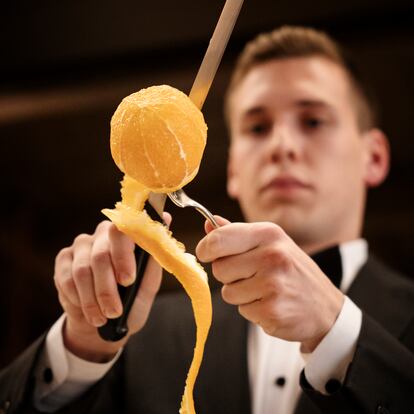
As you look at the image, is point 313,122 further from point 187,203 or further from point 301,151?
point 187,203

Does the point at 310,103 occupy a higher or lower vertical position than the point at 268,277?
higher

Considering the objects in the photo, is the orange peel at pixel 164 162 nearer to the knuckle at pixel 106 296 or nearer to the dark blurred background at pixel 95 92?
the knuckle at pixel 106 296

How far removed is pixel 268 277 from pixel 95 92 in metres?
1.63

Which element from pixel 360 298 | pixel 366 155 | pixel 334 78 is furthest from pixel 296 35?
pixel 360 298

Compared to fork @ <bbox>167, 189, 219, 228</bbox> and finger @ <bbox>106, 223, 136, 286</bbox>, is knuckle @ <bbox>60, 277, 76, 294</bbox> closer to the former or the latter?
finger @ <bbox>106, 223, 136, 286</bbox>

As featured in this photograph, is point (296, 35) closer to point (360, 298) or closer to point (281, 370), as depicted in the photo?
point (360, 298)

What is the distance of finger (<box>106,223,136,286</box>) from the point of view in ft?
2.07

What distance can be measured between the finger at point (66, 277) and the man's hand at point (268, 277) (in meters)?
0.20

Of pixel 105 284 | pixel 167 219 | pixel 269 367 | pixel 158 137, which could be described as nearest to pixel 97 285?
pixel 105 284

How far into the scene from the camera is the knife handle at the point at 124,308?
666 mm

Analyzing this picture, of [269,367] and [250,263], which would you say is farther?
[269,367]

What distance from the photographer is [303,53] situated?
1130 mm

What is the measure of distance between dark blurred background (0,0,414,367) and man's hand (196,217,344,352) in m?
0.61

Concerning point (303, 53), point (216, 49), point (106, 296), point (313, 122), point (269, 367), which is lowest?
point (269, 367)
